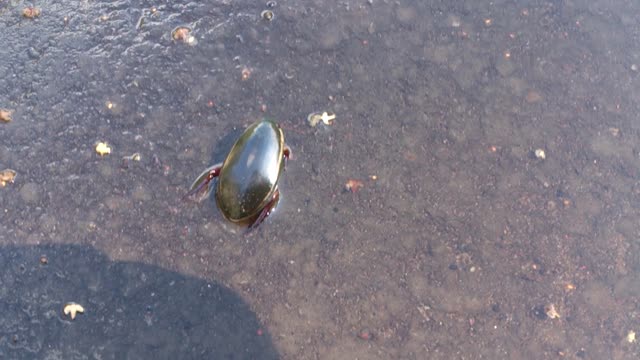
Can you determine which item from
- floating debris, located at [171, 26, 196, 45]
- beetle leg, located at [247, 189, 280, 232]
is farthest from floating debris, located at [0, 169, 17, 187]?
beetle leg, located at [247, 189, 280, 232]

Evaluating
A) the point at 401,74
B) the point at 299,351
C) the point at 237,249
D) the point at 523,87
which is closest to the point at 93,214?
the point at 237,249

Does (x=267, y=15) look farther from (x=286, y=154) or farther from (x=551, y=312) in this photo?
(x=551, y=312)

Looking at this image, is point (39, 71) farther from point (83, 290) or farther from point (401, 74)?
point (401, 74)

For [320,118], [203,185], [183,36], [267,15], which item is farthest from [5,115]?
[320,118]

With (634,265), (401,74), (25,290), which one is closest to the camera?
(25,290)

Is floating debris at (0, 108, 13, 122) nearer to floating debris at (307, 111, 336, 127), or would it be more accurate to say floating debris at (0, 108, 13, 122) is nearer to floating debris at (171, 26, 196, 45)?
floating debris at (171, 26, 196, 45)

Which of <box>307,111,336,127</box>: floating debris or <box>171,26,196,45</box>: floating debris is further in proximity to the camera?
<box>171,26,196,45</box>: floating debris
